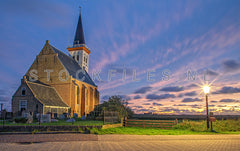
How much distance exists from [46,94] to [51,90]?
11.3 ft

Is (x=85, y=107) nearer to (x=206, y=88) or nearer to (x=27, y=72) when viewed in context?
(x=27, y=72)

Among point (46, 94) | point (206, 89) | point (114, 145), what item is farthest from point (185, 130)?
point (46, 94)

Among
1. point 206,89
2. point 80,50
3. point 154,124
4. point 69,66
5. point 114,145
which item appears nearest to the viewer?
point 114,145

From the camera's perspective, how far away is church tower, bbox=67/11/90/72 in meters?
64.1

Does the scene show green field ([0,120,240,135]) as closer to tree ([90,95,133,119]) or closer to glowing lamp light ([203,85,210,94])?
glowing lamp light ([203,85,210,94])

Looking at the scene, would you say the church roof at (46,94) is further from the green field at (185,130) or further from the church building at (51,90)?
the green field at (185,130)

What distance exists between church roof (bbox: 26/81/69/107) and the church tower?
2396cm

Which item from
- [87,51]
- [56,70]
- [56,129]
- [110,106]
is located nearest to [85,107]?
[56,70]

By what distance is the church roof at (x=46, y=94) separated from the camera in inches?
1321

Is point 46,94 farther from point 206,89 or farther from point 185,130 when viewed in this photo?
point 206,89

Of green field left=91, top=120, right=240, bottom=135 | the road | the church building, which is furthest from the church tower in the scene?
the road

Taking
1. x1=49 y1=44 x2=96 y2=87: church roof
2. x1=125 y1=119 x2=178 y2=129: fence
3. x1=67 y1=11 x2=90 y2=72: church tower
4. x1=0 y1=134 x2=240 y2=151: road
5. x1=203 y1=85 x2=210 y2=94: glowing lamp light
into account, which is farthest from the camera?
x1=67 y1=11 x2=90 y2=72: church tower

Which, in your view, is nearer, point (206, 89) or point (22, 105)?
point (206, 89)

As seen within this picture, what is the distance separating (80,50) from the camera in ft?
212
